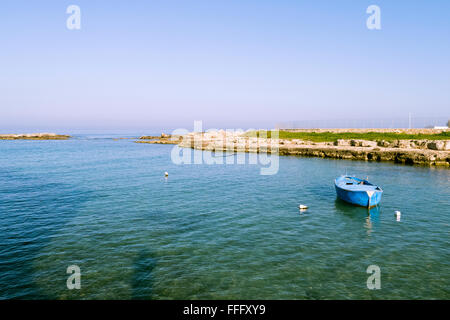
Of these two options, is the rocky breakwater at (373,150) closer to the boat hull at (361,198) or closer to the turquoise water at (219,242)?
the turquoise water at (219,242)

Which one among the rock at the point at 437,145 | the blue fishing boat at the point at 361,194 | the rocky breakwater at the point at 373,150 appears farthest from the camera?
the rock at the point at 437,145

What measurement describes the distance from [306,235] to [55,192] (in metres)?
24.2

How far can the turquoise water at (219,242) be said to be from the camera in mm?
11078

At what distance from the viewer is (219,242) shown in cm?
1541

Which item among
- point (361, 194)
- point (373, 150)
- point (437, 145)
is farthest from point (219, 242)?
point (437, 145)

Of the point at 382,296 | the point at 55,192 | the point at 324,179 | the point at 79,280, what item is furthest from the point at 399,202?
the point at 55,192

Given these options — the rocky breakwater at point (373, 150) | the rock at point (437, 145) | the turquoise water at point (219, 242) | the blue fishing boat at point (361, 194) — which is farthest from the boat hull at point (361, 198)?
the rock at point (437, 145)

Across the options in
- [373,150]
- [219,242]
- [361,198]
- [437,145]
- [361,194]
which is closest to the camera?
[219,242]

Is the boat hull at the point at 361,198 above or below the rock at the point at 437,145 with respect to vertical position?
below

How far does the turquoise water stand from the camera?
436 inches

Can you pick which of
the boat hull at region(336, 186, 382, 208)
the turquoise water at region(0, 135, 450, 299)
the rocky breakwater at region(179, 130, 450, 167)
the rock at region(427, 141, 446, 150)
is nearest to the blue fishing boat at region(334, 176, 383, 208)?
the boat hull at region(336, 186, 382, 208)

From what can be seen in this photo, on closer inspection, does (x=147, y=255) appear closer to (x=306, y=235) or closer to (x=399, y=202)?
(x=306, y=235)

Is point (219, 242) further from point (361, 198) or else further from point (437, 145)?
point (437, 145)
